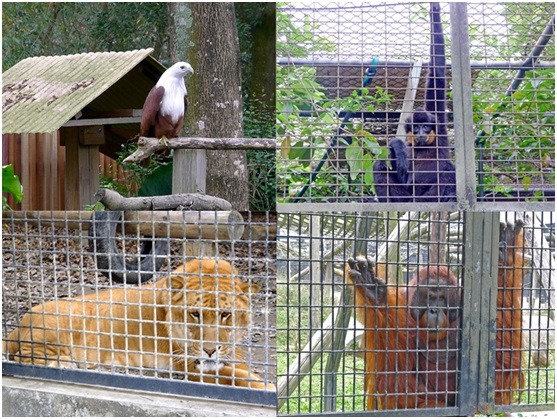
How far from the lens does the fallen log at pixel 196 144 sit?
2568mm

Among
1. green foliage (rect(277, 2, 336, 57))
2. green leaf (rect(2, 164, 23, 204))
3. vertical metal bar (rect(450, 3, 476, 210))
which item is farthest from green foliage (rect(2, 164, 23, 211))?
vertical metal bar (rect(450, 3, 476, 210))

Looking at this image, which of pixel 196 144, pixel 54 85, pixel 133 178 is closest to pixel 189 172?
pixel 196 144

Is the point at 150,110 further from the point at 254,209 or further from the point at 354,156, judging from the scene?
the point at 354,156

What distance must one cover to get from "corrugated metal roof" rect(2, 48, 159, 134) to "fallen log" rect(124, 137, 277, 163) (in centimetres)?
27

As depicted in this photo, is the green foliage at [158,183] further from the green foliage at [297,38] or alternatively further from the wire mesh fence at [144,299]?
the green foliage at [297,38]

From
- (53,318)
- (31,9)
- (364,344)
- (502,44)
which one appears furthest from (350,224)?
(31,9)

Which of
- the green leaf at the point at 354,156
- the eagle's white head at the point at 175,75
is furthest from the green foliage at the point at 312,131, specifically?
the eagle's white head at the point at 175,75

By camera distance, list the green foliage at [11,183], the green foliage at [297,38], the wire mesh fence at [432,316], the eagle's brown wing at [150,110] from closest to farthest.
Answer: the green foliage at [297,38] < the wire mesh fence at [432,316] < the eagle's brown wing at [150,110] < the green foliage at [11,183]

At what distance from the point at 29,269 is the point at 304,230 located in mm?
1167

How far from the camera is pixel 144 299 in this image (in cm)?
263

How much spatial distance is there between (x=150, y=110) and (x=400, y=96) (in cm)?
105

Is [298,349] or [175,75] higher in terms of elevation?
[175,75]

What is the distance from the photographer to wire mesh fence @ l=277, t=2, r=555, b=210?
235 cm

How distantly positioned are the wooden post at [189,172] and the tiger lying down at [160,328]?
0.99 ft
